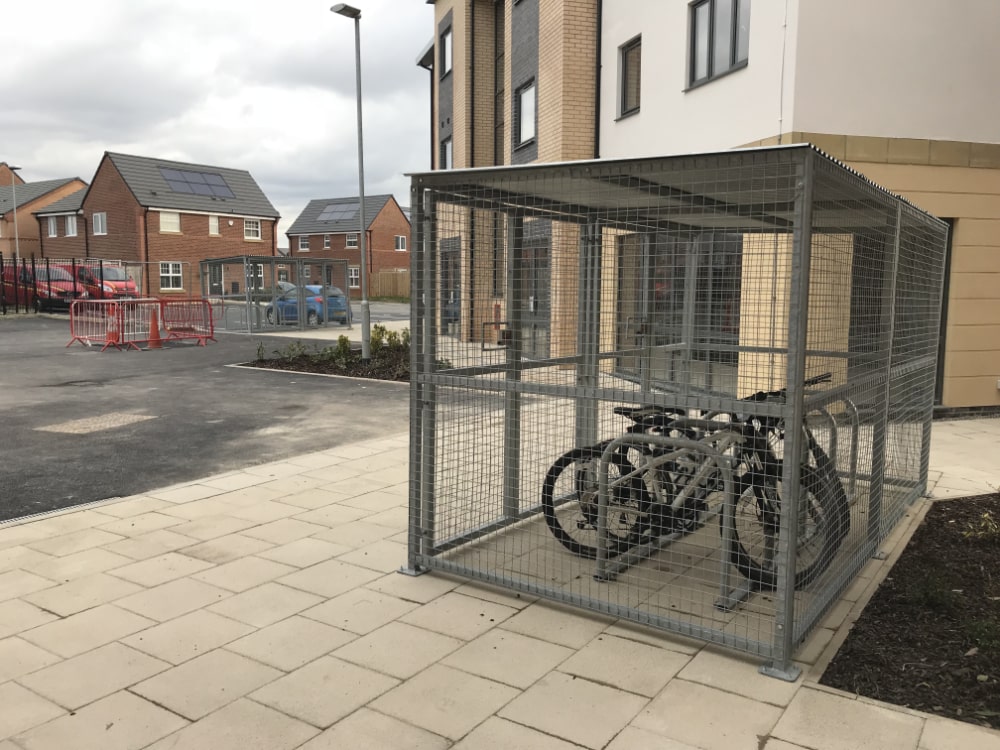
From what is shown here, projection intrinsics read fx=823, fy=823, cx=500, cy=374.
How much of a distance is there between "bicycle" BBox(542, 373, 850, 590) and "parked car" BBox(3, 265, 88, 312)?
30613 millimetres

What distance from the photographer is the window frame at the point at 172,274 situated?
39625 mm

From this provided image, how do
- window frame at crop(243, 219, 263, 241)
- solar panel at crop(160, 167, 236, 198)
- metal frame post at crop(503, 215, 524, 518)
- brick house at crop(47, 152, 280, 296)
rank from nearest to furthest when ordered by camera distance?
1. metal frame post at crop(503, 215, 524, 518)
2. brick house at crop(47, 152, 280, 296)
3. solar panel at crop(160, 167, 236, 198)
4. window frame at crop(243, 219, 263, 241)

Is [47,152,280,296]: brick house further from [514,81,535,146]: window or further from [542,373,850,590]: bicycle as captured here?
[542,373,850,590]: bicycle

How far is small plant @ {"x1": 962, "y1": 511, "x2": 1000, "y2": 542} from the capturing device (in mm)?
5172

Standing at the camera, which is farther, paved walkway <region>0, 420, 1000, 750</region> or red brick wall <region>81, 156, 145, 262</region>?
red brick wall <region>81, 156, 145, 262</region>

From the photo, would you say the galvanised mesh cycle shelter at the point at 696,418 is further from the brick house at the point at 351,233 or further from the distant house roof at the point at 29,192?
the distant house roof at the point at 29,192

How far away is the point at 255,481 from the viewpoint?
680cm

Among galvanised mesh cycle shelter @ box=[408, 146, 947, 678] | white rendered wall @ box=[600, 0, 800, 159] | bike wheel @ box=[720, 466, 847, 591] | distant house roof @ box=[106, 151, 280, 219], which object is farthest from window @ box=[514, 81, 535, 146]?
distant house roof @ box=[106, 151, 280, 219]

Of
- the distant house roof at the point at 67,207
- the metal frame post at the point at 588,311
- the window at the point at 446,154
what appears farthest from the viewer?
the distant house roof at the point at 67,207

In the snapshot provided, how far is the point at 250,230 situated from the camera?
43750 millimetres

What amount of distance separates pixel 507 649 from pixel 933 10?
9.15 metres

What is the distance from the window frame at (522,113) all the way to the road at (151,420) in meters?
7.10

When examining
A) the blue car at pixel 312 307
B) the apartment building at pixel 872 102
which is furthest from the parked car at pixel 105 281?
the apartment building at pixel 872 102

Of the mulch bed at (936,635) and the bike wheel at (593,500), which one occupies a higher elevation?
the bike wheel at (593,500)
